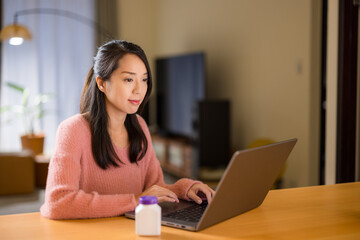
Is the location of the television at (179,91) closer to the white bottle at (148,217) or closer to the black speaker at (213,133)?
the black speaker at (213,133)

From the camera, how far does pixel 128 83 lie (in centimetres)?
143

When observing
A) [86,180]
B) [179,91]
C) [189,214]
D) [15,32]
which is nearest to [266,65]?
[179,91]

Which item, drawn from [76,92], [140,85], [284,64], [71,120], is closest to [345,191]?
[140,85]

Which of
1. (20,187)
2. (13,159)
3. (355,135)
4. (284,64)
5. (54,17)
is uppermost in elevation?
(54,17)

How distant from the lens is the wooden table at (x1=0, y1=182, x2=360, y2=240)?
3.63 ft

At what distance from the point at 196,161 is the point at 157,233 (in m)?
3.40

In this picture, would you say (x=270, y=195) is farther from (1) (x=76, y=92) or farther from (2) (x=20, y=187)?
(1) (x=76, y=92)

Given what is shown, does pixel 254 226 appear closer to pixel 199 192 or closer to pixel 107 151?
pixel 199 192

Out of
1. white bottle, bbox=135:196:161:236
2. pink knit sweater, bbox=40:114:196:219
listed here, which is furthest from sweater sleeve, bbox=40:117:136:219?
white bottle, bbox=135:196:161:236

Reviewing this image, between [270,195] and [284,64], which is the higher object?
[284,64]

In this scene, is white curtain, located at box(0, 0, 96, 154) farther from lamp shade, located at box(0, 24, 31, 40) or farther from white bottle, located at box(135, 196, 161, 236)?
white bottle, located at box(135, 196, 161, 236)

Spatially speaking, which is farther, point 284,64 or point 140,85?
point 284,64

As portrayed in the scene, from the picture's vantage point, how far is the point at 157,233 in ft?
3.57

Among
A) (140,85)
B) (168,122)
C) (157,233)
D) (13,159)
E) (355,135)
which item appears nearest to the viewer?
(157,233)
